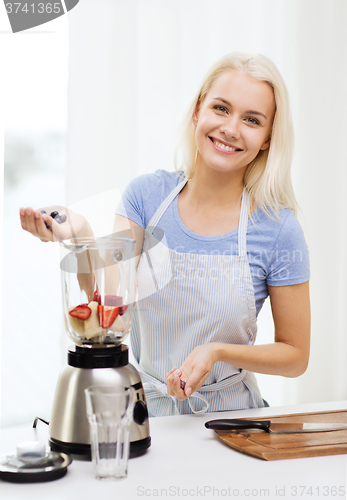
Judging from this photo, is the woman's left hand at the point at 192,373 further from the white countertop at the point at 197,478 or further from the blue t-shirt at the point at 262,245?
the blue t-shirt at the point at 262,245

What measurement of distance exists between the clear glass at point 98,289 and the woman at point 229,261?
0.35 meters

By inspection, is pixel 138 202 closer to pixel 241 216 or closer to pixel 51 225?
pixel 241 216

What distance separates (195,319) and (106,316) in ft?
1.46

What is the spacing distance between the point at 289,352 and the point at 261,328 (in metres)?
1.06

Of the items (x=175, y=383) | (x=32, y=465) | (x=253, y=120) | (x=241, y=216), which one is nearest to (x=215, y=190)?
(x=241, y=216)

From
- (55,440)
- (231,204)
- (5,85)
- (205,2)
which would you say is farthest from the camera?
(205,2)

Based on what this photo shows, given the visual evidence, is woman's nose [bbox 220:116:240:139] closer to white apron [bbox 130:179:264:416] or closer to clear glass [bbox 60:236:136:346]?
white apron [bbox 130:179:264:416]

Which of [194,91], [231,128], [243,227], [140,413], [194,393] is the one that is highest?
[194,91]

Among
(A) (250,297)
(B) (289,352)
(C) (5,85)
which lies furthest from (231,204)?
(C) (5,85)

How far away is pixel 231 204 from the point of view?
55.2 inches

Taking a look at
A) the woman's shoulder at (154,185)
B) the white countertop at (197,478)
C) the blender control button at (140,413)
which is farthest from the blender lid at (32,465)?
the woman's shoulder at (154,185)

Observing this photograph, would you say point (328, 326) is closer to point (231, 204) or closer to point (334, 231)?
point (334, 231)

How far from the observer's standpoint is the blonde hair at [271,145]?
1.31 metres

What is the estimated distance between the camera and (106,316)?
2.88 ft
